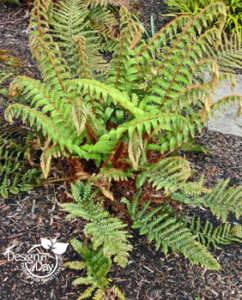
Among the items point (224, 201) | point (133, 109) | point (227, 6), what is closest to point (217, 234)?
A: point (224, 201)

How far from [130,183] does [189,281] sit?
0.72 m

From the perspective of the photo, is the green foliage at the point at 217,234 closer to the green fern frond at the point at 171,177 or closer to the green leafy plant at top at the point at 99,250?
the green fern frond at the point at 171,177

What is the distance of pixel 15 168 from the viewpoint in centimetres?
204

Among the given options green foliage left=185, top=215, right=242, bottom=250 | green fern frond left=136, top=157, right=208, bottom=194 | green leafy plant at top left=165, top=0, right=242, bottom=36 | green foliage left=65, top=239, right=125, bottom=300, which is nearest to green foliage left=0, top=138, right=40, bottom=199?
green foliage left=65, top=239, right=125, bottom=300

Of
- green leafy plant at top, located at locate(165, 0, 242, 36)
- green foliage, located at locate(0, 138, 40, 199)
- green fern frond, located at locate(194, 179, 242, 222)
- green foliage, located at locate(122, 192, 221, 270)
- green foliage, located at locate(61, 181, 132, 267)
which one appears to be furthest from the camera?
green leafy plant at top, located at locate(165, 0, 242, 36)

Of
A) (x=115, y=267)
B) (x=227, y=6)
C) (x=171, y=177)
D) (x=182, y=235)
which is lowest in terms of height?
(x=115, y=267)

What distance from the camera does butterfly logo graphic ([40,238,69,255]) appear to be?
190 cm

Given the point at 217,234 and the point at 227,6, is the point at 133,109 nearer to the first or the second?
the point at 217,234

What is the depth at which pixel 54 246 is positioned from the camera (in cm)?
191

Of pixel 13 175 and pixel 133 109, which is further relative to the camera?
pixel 13 175

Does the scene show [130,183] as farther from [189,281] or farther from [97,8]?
[97,8]

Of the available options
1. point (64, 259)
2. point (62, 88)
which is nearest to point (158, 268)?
point (64, 259)

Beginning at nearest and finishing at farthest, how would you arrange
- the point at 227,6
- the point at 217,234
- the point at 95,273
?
the point at 95,273 → the point at 217,234 → the point at 227,6

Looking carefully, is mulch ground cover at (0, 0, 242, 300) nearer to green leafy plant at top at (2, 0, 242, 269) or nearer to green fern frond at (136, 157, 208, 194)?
green leafy plant at top at (2, 0, 242, 269)
